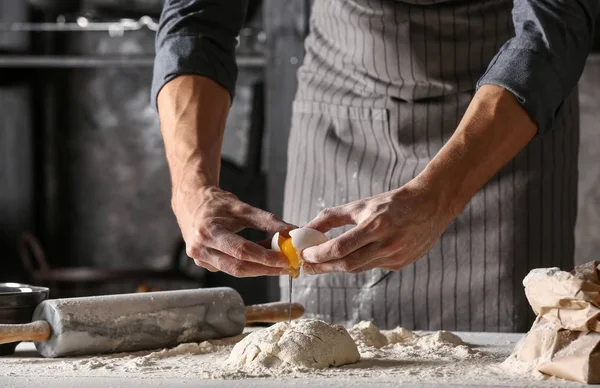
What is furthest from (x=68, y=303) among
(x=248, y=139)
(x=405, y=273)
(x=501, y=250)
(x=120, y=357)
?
(x=248, y=139)

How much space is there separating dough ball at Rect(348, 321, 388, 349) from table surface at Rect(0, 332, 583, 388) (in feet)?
0.44

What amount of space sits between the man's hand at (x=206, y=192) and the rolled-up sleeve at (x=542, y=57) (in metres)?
0.43

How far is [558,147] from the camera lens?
192 centimetres

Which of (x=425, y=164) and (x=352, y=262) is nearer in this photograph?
(x=352, y=262)

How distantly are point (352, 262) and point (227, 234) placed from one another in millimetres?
198

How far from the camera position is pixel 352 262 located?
136 cm

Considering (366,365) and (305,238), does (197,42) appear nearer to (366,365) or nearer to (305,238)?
(305,238)

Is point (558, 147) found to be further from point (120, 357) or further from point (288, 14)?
point (288, 14)

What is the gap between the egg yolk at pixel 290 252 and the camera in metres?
1.38

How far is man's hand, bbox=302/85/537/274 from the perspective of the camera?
53.2 inches

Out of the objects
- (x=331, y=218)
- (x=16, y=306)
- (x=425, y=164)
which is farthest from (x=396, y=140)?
(x=16, y=306)

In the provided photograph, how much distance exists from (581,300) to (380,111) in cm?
77

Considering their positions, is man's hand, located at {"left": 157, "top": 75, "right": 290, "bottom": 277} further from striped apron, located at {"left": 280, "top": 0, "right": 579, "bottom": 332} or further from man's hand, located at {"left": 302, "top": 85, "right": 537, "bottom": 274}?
striped apron, located at {"left": 280, "top": 0, "right": 579, "bottom": 332}

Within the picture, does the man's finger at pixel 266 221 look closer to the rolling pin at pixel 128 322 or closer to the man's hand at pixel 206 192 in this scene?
the man's hand at pixel 206 192
